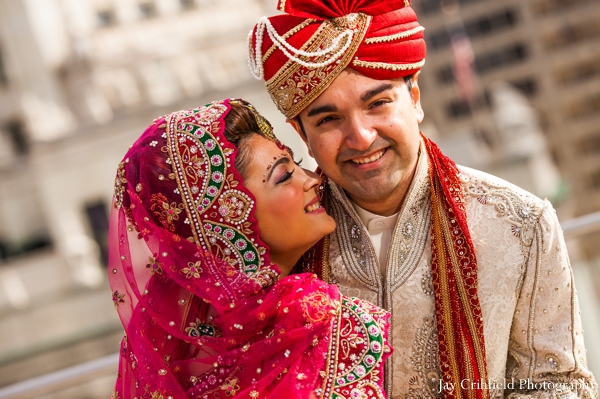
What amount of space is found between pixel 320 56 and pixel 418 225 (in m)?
0.65

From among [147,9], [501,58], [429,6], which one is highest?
[429,6]

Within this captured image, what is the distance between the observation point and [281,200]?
253 centimetres

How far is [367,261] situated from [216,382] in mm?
666

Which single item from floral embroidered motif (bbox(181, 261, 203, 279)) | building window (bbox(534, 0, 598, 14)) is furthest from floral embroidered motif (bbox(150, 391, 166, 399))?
building window (bbox(534, 0, 598, 14))

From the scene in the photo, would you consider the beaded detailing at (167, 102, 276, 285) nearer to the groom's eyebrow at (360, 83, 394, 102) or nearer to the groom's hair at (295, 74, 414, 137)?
the groom's hair at (295, 74, 414, 137)

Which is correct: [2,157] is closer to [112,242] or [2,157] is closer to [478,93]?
[112,242]

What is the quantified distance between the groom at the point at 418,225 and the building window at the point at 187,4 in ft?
92.2

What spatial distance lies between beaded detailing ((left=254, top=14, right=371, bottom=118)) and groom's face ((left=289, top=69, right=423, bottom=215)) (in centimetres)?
3

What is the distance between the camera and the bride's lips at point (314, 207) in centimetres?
260

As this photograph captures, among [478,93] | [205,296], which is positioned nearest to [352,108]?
[205,296]

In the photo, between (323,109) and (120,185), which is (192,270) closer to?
(120,185)

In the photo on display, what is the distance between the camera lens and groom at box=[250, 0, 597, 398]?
8.33 feet

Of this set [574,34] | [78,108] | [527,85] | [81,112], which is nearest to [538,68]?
[527,85]

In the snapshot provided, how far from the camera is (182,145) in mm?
2518
